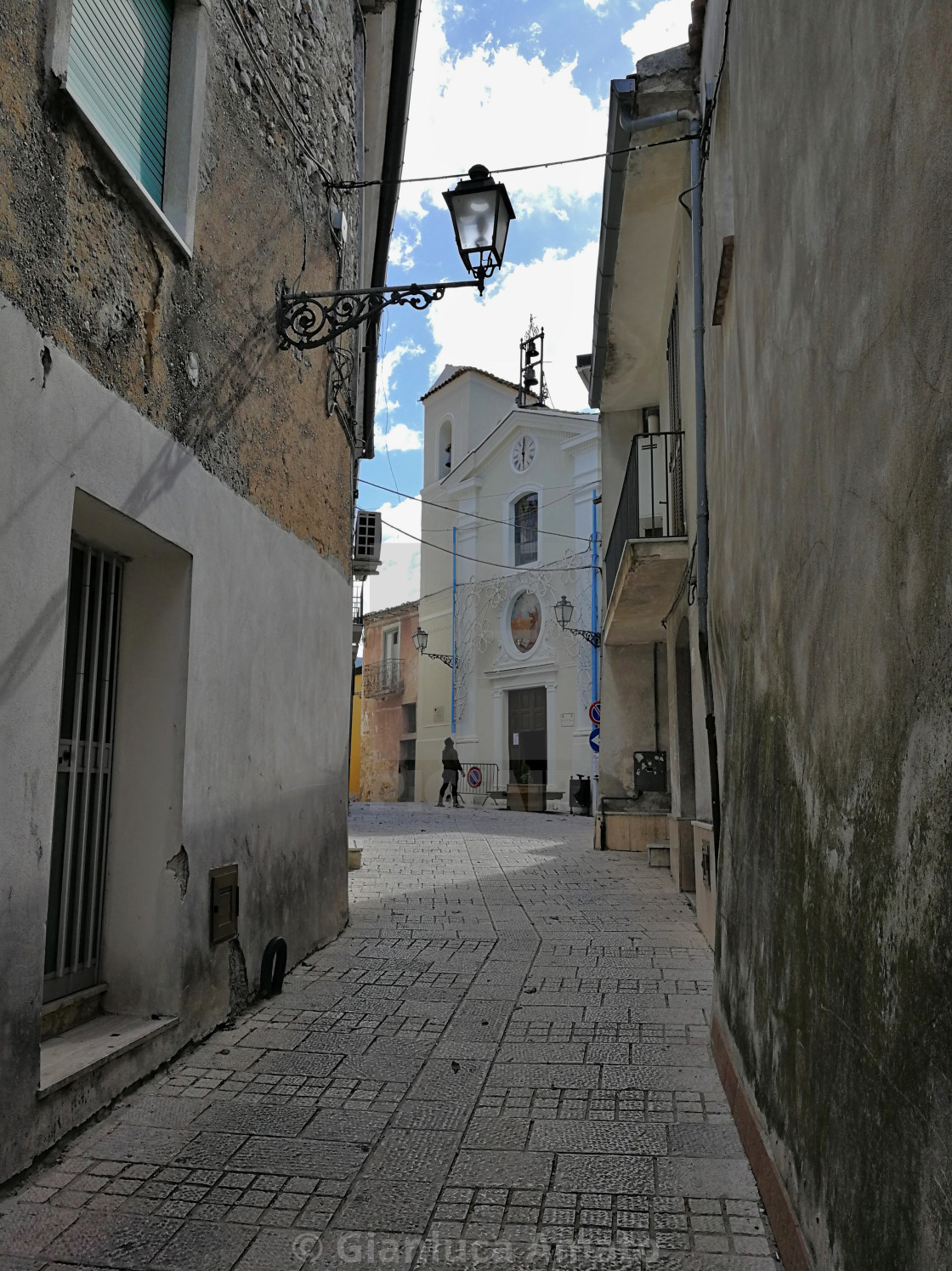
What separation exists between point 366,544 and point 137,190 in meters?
17.0

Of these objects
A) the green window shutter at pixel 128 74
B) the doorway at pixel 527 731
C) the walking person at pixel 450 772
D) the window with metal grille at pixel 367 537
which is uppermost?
the window with metal grille at pixel 367 537

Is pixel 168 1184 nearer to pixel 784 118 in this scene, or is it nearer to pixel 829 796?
pixel 829 796

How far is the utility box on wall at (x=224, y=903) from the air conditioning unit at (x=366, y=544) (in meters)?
15.6

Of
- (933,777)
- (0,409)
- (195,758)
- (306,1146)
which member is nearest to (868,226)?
(933,777)

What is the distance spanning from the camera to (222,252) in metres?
5.32

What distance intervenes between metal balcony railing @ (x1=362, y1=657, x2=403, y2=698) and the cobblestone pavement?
26.8 m

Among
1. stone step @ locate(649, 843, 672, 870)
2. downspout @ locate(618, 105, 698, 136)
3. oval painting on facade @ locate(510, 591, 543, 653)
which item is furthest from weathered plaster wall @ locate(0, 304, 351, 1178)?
oval painting on facade @ locate(510, 591, 543, 653)

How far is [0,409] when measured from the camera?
328 centimetres

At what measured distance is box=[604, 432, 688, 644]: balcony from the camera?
29.2ft

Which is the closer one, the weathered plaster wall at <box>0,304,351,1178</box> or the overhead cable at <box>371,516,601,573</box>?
the weathered plaster wall at <box>0,304,351,1178</box>

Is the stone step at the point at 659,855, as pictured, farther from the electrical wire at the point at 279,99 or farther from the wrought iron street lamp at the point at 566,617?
the wrought iron street lamp at the point at 566,617

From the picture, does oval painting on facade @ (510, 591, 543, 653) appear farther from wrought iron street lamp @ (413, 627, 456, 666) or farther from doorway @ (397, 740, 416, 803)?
doorway @ (397, 740, 416, 803)

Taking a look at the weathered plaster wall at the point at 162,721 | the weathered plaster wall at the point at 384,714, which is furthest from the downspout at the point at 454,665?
the weathered plaster wall at the point at 162,721

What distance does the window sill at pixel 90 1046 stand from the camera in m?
3.53
